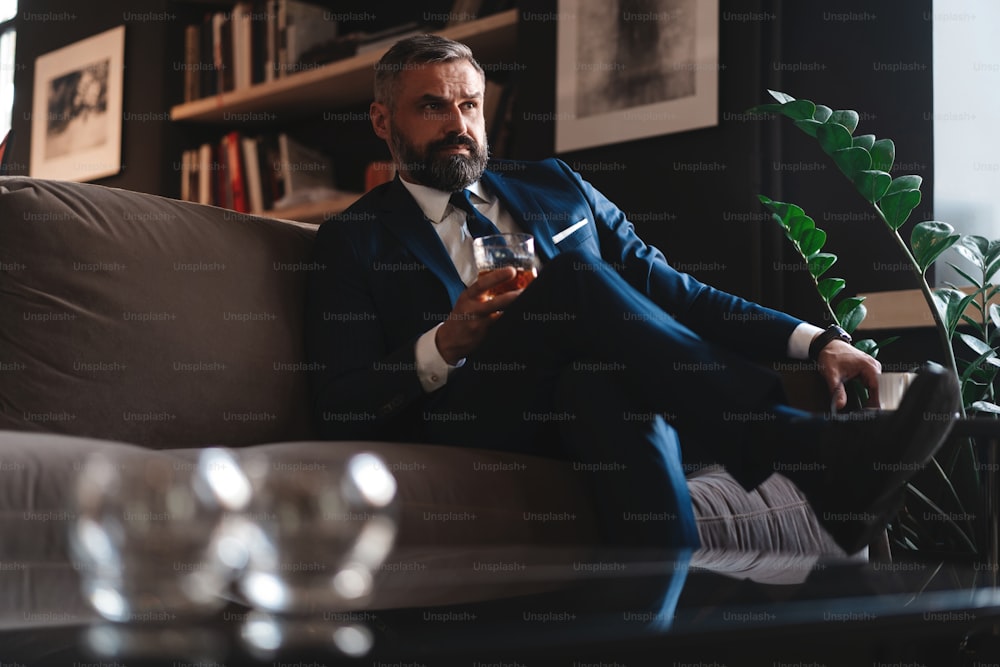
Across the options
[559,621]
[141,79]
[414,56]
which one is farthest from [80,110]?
[559,621]

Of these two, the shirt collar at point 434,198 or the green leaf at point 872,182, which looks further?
the shirt collar at point 434,198

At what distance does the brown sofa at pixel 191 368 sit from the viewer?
160 cm

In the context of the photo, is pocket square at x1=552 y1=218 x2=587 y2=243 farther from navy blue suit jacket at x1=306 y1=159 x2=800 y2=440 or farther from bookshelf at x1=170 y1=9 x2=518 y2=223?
bookshelf at x1=170 y1=9 x2=518 y2=223

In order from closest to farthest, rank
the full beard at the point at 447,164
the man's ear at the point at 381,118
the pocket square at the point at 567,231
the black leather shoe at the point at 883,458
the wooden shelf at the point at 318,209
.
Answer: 1. the black leather shoe at the point at 883,458
2. the pocket square at the point at 567,231
3. the full beard at the point at 447,164
4. the man's ear at the point at 381,118
5. the wooden shelf at the point at 318,209

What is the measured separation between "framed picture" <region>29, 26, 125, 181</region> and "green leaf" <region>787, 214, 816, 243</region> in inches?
139

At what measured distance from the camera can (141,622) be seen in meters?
0.61

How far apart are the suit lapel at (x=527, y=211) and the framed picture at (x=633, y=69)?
2.72ft

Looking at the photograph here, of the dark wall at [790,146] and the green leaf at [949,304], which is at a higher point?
the dark wall at [790,146]

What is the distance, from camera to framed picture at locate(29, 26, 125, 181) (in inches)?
193

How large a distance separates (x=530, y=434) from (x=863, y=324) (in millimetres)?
1214

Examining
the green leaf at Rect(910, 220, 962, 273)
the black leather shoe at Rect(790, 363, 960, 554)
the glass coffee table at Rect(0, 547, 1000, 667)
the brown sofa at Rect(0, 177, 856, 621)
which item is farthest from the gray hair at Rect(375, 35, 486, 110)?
the glass coffee table at Rect(0, 547, 1000, 667)

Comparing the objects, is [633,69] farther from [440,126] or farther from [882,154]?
[882,154]

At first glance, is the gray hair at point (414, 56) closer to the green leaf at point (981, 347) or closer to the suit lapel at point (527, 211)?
the suit lapel at point (527, 211)

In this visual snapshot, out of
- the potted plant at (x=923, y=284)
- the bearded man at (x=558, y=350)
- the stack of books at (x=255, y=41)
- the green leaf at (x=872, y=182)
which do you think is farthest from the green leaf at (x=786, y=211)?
the stack of books at (x=255, y=41)
